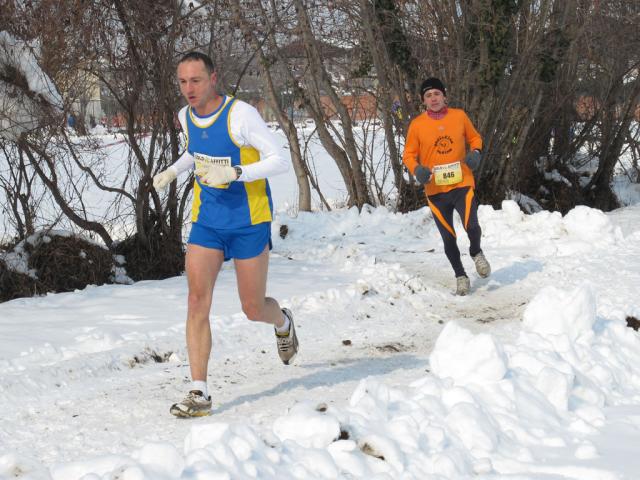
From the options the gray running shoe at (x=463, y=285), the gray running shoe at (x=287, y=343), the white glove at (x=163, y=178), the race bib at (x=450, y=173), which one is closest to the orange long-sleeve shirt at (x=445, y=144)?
the race bib at (x=450, y=173)

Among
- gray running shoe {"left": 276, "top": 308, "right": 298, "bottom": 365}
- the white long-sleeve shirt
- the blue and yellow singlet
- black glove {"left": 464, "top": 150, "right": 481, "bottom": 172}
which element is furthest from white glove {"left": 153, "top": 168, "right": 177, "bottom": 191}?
black glove {"left": 464, "top": 150, "right": 481, "bottom": 172}

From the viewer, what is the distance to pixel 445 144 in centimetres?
855

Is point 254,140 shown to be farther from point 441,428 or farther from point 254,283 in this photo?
point 441,428

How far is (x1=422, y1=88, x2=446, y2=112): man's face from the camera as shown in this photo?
27.5 ft

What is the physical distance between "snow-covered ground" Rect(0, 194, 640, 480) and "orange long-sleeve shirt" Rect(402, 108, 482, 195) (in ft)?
3.43

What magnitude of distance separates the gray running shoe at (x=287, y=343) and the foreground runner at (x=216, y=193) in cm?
69

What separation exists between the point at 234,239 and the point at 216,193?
27cm

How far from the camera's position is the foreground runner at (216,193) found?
197 inches

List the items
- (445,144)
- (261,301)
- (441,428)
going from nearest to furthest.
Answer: (441,428)
(261,301)
(445,144)

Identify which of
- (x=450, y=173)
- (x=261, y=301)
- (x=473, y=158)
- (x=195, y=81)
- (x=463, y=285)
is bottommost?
(x=463, y=285)

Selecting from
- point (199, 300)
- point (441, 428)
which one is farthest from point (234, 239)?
point (441, 428)

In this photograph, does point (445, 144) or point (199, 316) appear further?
point (445, 144)

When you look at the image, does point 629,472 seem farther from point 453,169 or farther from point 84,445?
point 453,169

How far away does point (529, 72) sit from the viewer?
14.3m
